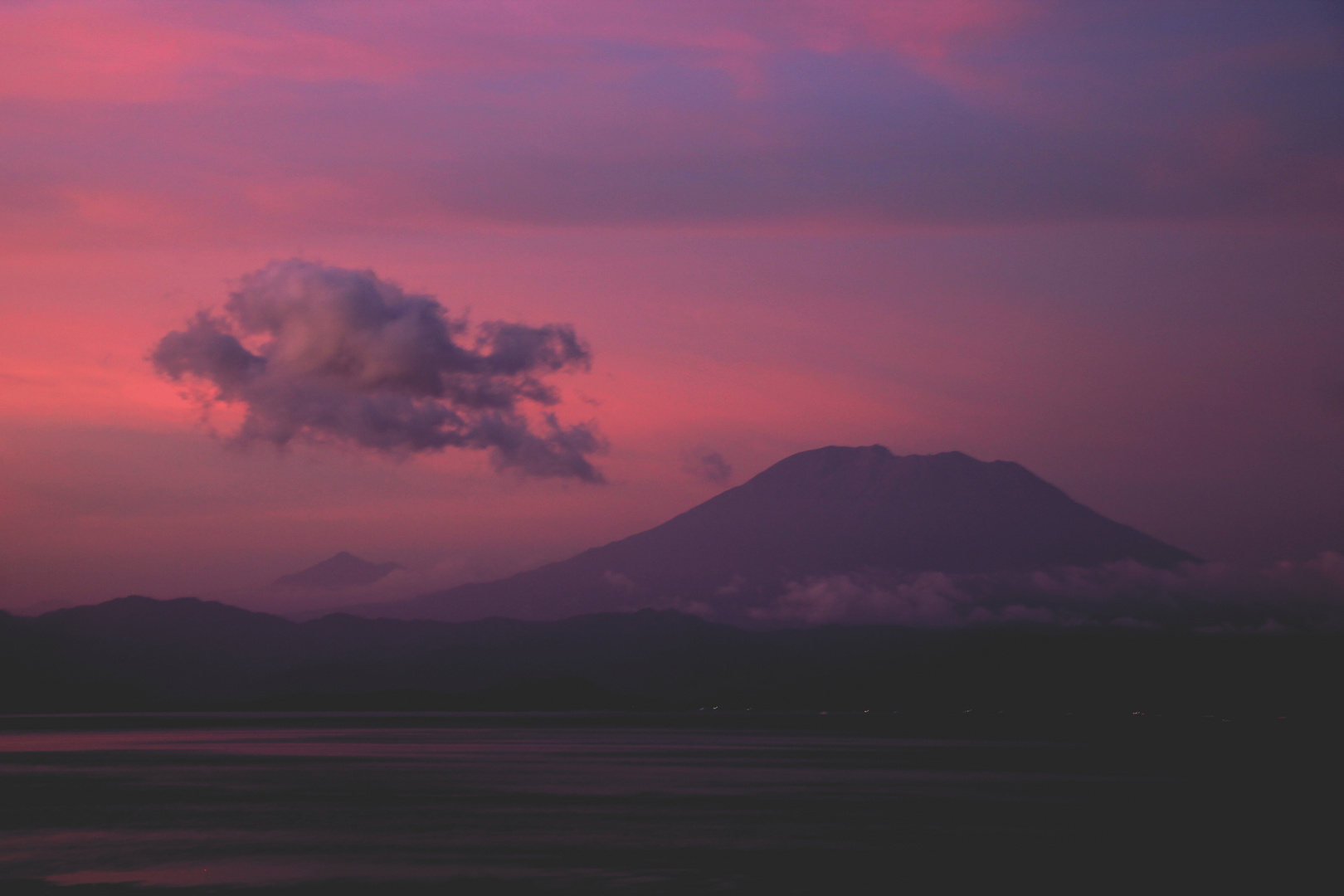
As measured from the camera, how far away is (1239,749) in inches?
5709

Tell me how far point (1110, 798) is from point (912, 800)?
462 inches

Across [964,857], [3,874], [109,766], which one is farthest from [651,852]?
[109,766]

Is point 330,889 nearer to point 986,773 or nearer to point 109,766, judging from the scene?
point 986,773

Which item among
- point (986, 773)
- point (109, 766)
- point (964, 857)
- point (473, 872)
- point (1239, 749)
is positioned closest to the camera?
point (473, 872)

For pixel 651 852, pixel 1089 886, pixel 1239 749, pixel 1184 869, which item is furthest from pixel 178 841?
pixel 1239 749

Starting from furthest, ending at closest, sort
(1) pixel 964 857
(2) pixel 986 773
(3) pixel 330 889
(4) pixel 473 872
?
(2) pixel 986 773 → (1) pixel 964 857 → (4) pixel 473 872 → (3) pixel 330 889

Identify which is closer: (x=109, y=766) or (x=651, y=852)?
(x=651, y=852)

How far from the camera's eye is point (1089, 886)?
41750mm

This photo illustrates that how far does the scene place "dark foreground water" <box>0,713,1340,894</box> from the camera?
42688mm

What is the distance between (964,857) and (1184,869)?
745 cm

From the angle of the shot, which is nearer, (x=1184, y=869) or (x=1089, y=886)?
(x=1089, y=886)

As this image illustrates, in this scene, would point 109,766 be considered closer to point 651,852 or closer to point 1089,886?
point 651,852

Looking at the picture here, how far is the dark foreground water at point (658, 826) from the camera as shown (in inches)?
1681

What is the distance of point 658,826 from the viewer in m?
57.5
